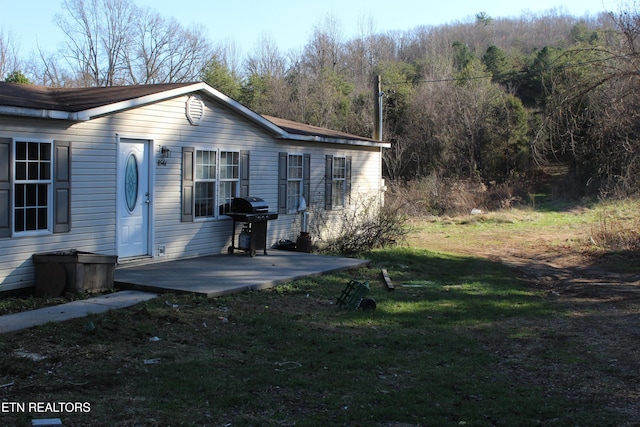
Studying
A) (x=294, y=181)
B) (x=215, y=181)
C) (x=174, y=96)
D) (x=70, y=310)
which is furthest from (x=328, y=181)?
(x=70, y=310)

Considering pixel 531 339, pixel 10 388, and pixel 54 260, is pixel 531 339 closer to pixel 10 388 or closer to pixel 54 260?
pixel 10 388

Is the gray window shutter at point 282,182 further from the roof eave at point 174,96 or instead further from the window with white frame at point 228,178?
the window with white frame at point 228,178

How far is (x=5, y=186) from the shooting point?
354 inches

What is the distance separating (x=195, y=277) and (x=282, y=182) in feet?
17.1

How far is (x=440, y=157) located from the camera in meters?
35.3

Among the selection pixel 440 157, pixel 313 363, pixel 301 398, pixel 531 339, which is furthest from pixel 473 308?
pixel 440 157

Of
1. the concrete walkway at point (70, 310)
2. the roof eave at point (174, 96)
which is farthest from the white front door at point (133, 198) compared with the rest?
the concrete walkway at point (70, 310)

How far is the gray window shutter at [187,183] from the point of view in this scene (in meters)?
12.3

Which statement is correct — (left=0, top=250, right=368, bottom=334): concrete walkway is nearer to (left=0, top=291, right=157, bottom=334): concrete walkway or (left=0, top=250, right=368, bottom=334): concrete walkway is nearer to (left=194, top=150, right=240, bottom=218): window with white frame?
(left=0, top=291, right=157, bottom=334): concrete walkway

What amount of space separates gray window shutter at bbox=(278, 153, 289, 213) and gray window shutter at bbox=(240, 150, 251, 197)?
1346 millimetres

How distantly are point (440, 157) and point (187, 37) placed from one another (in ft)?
65.4

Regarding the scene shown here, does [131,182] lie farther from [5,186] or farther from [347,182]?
[347,182]

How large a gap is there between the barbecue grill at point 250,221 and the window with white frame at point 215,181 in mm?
266

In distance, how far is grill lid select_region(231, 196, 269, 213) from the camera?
1330 centimetres
